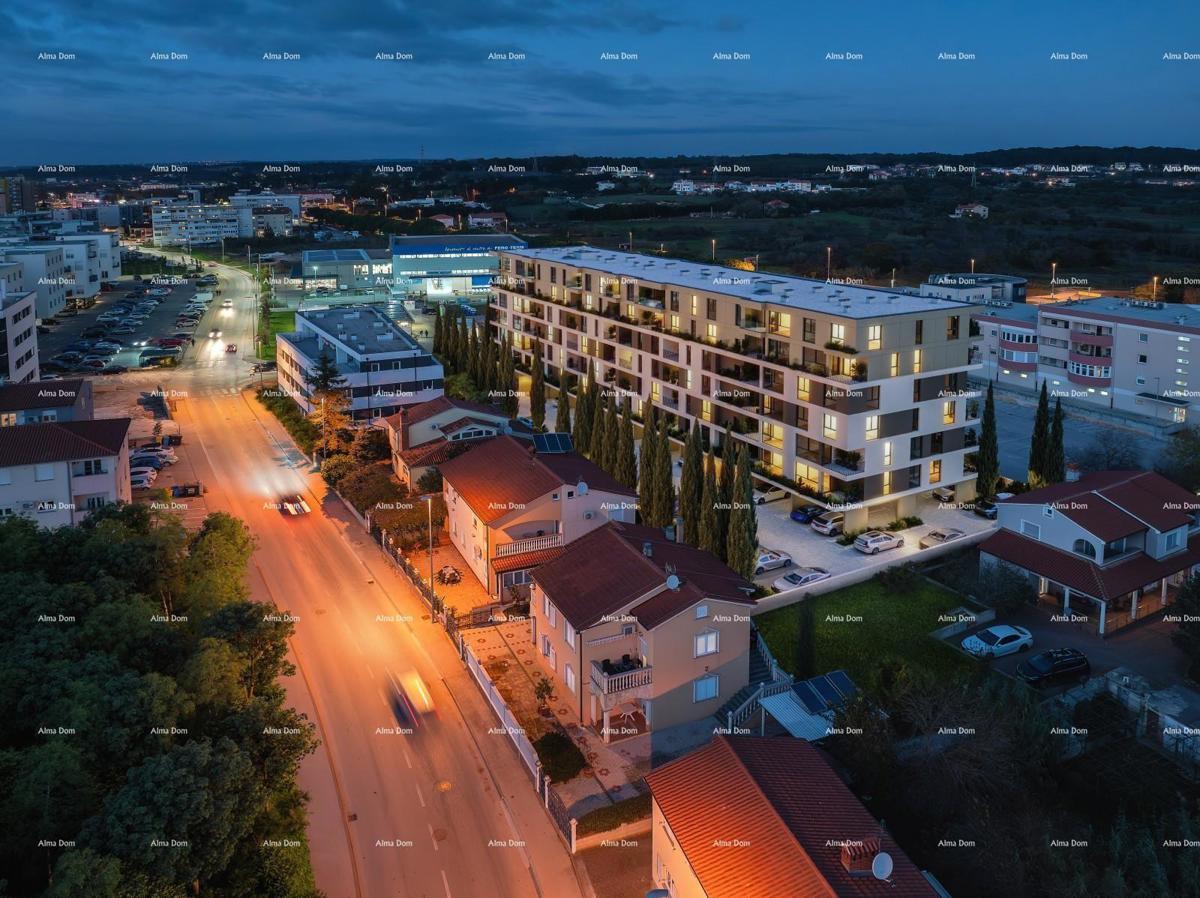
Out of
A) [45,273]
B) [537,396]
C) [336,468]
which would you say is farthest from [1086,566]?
[45,273]

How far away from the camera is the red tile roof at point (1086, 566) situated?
3222 cm

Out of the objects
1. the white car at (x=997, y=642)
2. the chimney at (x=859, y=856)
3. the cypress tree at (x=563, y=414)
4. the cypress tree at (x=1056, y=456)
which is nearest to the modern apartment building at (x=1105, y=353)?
the cypress tree at (x=1056, y=456)

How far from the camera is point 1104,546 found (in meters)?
32.8

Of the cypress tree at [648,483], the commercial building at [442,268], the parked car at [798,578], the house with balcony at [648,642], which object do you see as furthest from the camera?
the commercial building at [442,268]

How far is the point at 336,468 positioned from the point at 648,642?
25789 millimetres

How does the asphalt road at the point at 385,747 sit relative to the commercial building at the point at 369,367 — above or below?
below

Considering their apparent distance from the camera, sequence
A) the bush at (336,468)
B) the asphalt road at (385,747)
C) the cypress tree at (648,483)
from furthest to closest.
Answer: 1. the bush at (336,468)
2. the cypress tree at (648,483)
3. the asphalt road at (385,747)

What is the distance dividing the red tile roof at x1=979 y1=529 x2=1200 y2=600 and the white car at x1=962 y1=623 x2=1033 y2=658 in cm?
296

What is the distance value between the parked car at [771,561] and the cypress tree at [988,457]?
1159cm

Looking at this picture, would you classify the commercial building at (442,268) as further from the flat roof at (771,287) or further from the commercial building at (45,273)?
the flat roof at (771,287)

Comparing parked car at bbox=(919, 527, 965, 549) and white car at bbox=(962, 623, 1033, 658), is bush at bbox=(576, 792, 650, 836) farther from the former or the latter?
parked car at bbox=(919, 527, 965, 549)

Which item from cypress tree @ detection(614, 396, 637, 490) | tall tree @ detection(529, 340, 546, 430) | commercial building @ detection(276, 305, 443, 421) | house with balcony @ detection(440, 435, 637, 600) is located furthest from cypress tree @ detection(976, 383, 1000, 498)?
commercial building @ detection(276, 305, 443, 421)

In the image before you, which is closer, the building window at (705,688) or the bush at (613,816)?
the bush at (613,816)

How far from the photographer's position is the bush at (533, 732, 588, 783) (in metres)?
24.6
